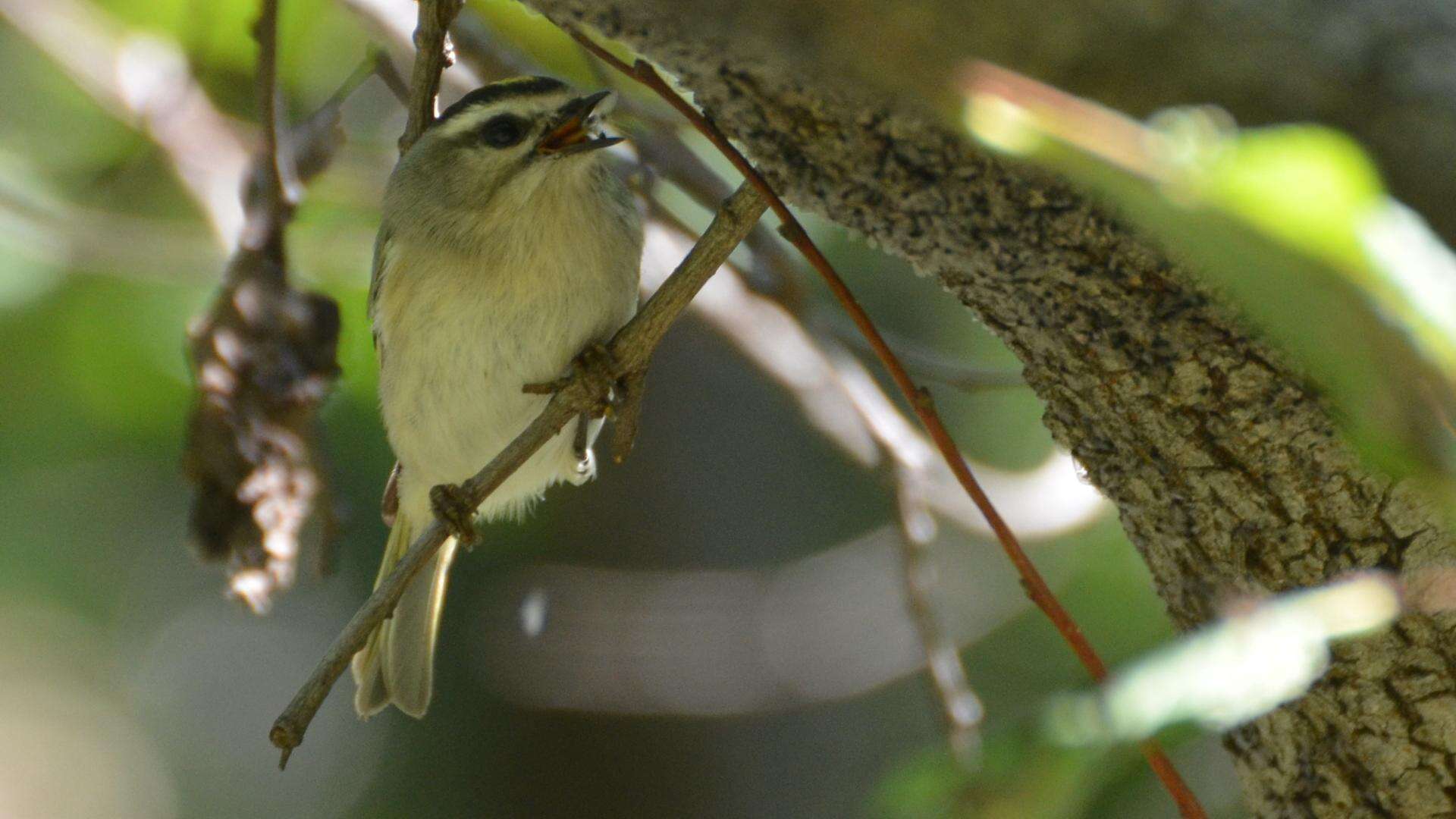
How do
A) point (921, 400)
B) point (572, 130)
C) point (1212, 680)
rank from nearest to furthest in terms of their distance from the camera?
point (1212, 680) → point (921, 400) → point (572, 130)

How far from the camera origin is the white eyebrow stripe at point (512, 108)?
2730 mm

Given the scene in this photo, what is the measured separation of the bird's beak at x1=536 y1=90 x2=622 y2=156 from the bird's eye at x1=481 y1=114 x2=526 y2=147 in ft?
0.20

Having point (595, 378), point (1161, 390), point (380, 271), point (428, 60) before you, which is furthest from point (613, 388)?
point (1161, 390)

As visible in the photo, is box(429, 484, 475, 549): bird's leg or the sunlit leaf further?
box(429, 484, 475, 549): bird's leg

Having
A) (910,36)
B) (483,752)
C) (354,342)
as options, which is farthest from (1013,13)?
(483,752)

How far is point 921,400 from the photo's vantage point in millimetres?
1978

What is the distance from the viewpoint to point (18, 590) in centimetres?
587

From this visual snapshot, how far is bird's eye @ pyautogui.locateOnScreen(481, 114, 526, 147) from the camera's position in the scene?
9.20 feet

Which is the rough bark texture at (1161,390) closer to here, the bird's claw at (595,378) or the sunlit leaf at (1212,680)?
the sunlit leaf at (1212,680)

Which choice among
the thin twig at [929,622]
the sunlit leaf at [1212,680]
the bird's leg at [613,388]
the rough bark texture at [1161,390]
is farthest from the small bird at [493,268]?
the sunlit leaf at [1212,680]

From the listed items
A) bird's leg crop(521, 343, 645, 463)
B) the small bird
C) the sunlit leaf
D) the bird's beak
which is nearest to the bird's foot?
bird's leg crop(521, 343, 645, 463)

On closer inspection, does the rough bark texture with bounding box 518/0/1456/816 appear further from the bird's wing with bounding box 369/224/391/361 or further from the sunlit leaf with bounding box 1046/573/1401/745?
the bird's wing with bounding box 369/224/391/361

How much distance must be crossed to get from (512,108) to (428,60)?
470 mm

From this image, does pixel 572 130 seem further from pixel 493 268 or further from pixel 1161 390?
pixel 1161 390
